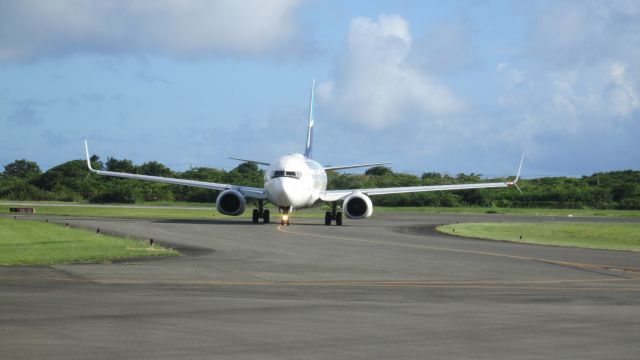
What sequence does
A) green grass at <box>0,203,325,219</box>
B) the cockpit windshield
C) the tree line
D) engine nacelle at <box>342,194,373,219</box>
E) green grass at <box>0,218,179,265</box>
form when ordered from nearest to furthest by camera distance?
green grass at <box>0,218,179,265</box>, the cockpit windshield, engine nacelle at <box>342,194,373,219</box>, green grass at <box>0,203,325,219</box>, the tree line

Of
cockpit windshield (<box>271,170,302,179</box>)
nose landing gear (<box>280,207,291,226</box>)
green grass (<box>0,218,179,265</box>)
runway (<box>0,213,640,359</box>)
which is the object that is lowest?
runway (<box>0,213,640,359</box>)

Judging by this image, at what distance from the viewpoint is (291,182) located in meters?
50.7

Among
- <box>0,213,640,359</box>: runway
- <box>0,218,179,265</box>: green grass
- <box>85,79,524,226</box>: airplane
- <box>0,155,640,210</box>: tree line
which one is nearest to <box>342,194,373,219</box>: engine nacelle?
<box>85,79,524,226</box>: airplane

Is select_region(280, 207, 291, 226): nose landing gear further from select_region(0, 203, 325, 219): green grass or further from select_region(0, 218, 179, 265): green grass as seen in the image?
select_region(0, 218, 179, 265): green grass

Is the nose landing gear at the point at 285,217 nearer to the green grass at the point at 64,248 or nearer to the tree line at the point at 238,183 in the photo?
the green grass at the point at 64,248

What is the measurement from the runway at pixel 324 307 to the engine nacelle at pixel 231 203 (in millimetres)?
23610

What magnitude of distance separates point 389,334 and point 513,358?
7.34ft

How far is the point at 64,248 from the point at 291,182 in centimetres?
2288

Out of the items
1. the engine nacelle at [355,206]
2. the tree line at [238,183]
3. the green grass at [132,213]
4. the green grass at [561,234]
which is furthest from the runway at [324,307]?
the tree line at [238,183]

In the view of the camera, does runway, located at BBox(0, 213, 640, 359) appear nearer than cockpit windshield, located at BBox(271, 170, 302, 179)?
Yes

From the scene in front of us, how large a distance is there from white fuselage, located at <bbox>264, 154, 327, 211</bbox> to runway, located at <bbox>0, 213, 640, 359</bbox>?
20671mm

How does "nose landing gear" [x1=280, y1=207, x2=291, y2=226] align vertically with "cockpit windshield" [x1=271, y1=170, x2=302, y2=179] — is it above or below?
below

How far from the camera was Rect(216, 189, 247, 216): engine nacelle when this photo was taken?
5372cm

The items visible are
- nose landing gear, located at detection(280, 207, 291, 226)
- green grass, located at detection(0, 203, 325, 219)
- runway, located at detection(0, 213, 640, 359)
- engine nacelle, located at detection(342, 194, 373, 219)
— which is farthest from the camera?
green grass, located at detection(0, 203, 325, 219)
